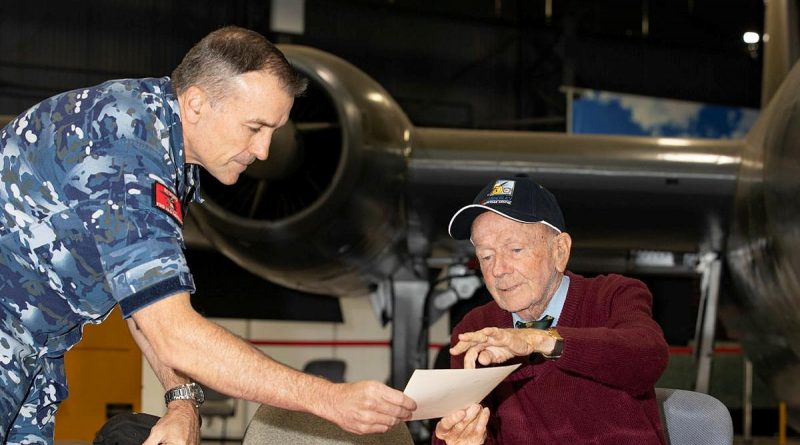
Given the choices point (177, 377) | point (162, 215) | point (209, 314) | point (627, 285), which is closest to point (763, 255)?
point (627, 285)

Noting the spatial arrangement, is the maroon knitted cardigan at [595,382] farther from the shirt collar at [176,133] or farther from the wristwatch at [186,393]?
the shirt collar at [176,133]

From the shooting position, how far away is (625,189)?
17.0 feet

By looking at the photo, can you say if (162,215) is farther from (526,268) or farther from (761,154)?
(761,154)

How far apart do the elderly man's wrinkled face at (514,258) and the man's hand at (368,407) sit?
567 mm

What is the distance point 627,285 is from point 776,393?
3.33m

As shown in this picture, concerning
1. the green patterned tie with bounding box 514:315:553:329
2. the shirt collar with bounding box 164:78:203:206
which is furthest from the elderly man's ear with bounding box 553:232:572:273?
the shirt collar with bounding box 164:78:203:206

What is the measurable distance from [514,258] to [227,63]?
78 centimetres

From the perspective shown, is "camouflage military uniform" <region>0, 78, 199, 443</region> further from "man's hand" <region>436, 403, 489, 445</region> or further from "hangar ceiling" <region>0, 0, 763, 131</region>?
"hangar ceiling" <region>0, 0, 763, 131</region>

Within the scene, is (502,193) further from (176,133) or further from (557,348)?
(176,133)

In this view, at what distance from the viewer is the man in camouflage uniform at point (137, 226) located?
1.65 metres

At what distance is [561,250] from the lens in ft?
7.25

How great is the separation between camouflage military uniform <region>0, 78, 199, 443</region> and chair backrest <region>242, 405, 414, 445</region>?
1.33ft

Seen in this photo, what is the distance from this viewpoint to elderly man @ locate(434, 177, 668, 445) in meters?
1.96

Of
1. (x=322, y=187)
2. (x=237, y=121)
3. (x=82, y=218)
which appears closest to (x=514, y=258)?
Result: (x=237, y=121)
